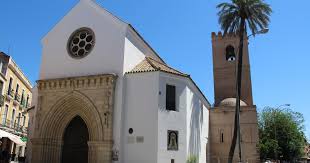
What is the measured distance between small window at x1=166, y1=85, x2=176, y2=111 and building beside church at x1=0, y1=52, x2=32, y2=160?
12.9 m

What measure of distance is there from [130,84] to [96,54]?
3.49 metres

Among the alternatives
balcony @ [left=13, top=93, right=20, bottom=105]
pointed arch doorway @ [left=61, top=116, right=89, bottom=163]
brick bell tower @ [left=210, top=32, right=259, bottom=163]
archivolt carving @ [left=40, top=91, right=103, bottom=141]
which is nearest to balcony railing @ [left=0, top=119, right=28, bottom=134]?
balcony @ [left=13, top=93, right=20, bottom=105]

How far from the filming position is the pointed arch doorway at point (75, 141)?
888 inches

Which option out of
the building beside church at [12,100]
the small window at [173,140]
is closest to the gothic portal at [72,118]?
the small window at [173,140]

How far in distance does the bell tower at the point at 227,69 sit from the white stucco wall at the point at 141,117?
19884 mm

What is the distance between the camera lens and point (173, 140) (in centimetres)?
2097

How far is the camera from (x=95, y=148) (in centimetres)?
2080

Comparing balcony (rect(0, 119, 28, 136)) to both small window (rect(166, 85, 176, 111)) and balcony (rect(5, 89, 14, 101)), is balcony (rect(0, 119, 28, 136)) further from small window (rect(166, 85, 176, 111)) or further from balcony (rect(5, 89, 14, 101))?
small window (rect(166, 85, 176, 111))

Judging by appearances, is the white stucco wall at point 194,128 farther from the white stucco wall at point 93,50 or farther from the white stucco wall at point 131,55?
the white stucco wall at point 93,50

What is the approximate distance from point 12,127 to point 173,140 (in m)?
20.7

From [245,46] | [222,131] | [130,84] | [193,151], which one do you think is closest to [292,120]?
[245,46]

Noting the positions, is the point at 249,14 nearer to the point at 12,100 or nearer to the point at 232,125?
the point at 232,125

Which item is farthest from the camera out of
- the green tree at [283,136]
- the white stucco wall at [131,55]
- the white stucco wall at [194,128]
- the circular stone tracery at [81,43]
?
the green tree at [283,136]

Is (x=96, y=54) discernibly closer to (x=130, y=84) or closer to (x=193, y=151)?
(x=130, y=84)
